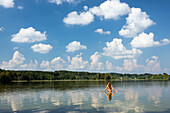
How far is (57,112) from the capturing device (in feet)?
69.8

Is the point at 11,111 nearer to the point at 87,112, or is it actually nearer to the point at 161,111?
the point at 87,112

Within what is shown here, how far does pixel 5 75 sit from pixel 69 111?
18550cm

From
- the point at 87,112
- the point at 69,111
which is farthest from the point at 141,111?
the point at 69,111

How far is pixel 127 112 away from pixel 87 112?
194 inches

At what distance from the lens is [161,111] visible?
21734mm

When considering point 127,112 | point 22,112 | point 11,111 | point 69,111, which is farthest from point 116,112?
point 11,111

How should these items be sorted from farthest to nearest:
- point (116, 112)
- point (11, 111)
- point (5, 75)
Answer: point (5, 75), point (11, 111), point (116, 112)

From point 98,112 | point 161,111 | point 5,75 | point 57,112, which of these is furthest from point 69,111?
point 5,75

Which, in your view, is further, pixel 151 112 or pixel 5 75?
pixel 5 75

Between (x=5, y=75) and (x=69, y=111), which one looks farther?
(x=5, y=75)

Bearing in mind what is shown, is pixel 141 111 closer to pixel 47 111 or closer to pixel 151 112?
pixel 151 112

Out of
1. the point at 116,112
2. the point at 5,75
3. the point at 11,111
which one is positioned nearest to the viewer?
the point at 116,112

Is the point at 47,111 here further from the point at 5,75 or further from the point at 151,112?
the point at 5,75

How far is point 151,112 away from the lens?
21094mm
